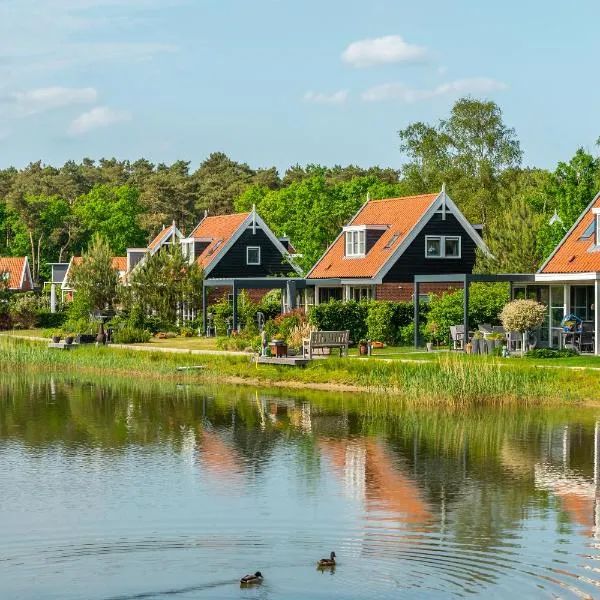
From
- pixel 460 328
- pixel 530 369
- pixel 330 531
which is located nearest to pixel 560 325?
pixel 460 328

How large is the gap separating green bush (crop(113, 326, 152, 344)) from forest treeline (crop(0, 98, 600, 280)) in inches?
484

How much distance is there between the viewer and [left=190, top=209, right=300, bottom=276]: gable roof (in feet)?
231

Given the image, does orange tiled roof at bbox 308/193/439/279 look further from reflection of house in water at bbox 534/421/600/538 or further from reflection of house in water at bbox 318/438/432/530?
reflection of house in water at bbox 318/438/432/530

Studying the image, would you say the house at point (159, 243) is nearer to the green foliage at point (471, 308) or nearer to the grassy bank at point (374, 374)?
the grassy bank at point (374, 374)

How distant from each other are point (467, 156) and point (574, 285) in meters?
34.7

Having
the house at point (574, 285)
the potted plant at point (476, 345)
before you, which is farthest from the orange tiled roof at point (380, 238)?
the potted plant at point (476, 345)

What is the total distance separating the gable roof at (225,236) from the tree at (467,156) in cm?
1310

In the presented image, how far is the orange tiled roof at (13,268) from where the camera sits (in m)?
107

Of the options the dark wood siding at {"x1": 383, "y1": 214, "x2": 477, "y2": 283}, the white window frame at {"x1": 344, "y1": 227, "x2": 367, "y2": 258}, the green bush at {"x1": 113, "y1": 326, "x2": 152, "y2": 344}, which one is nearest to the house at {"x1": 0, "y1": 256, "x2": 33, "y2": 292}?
the green bush at {"x1": 113, "y1": 326, "x2": 152, "y2": 344}

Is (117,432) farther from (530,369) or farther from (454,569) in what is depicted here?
(454,569)

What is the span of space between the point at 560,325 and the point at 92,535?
30145 millimetres

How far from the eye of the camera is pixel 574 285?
46500mm

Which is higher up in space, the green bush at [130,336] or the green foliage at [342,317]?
the green foliage at [342,317]

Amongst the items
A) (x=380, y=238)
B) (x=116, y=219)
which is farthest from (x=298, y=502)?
(x=116, y=219)
